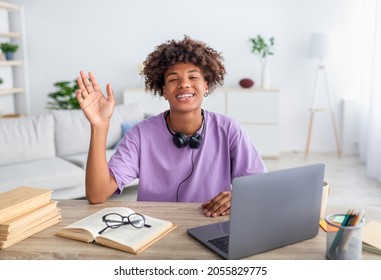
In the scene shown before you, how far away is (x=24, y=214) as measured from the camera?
124cm

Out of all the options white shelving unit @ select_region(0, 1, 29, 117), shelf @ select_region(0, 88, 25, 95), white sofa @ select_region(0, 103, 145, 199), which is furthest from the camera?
white shelving unit @ select_region(0, 1, 29, 117)

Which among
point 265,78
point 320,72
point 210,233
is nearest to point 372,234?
point 210,233

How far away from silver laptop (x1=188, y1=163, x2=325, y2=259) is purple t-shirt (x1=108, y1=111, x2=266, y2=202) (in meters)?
0.48

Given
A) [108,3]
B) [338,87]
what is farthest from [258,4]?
[108,3]

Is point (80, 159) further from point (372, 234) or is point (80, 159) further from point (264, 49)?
point (372, 234)

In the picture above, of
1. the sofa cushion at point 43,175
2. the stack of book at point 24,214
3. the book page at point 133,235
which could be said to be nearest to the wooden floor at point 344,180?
the sofa cushion at point 43,175

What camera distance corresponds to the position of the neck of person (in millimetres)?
1679

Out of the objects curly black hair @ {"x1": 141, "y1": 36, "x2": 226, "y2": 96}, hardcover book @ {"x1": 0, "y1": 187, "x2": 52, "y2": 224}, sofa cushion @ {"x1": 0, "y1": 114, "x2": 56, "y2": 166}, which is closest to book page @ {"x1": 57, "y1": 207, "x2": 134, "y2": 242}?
hardcover book @ {"x1": 0, "y1": 187, "x2": 52, "y2": 224}

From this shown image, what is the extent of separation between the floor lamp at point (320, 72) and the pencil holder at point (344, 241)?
166 inches

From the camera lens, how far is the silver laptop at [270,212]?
1042 millimetres

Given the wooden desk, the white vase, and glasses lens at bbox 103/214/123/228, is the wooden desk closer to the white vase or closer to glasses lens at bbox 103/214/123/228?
glasses lens at bbox 103/214/123/228

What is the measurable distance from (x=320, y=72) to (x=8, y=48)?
145 inches

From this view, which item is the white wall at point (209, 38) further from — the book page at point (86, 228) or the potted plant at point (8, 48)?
the book page at point (86, 228)

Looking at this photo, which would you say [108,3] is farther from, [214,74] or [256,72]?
[214,74]
